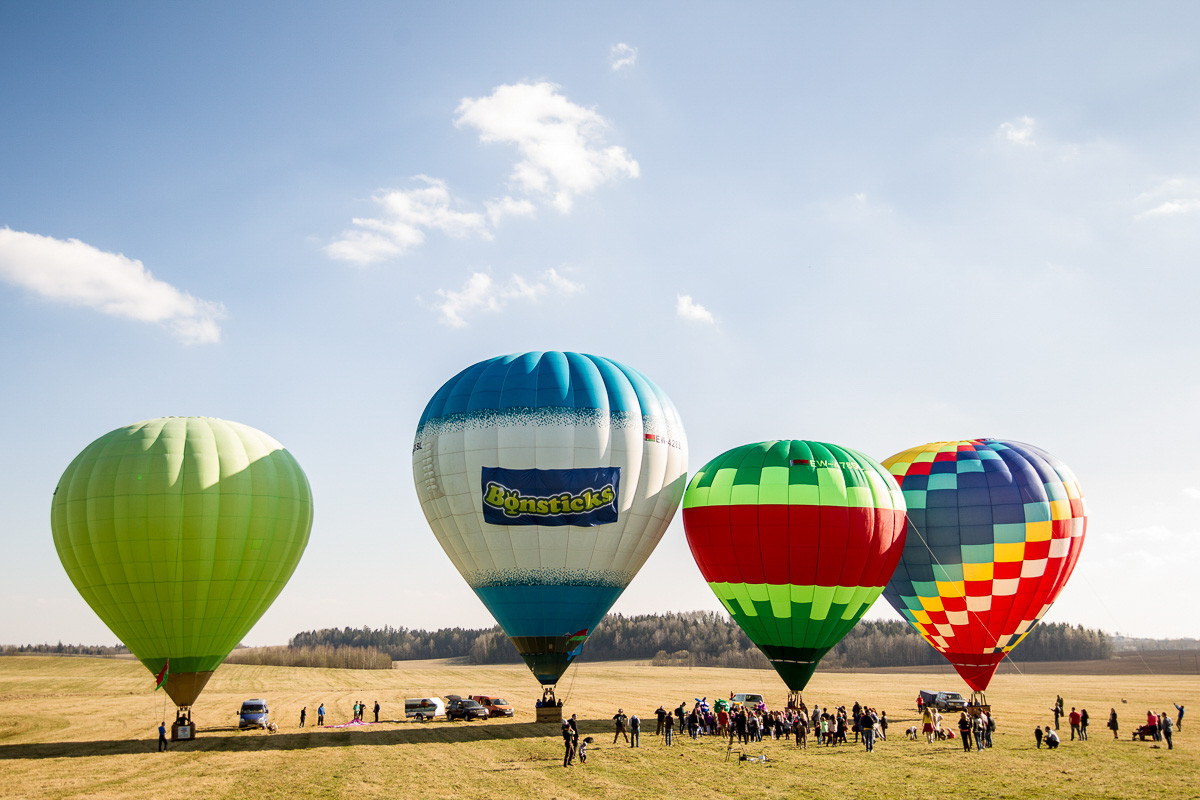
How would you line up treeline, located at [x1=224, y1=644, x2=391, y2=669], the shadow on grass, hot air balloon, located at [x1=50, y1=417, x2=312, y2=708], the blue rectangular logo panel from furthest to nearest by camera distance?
1. treeline, located at [x1=224, y1=644, x2=391, y2=669]
2. the blue rectangular logo panel
3. hot air balloon, located at [x1=50, y1=417, x2=312, y2=708]
4. the shadow on grass

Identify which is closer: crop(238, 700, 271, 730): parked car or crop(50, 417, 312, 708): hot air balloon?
crop(50, 417, 312, 708): hot air balloon

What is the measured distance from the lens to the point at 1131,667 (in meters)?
88.4

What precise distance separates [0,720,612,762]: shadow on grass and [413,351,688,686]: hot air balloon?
2512mm

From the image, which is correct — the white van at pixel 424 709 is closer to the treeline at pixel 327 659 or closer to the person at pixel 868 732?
the person at pixel 868 732

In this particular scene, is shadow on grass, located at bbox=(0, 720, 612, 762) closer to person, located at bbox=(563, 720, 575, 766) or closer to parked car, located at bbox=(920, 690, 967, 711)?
person, located at bbox=(563, 720, 575, 766)

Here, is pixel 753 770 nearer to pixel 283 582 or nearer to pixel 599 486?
pixel 599 486

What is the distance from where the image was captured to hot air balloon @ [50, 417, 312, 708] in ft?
83.0

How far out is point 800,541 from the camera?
2556 centimetres

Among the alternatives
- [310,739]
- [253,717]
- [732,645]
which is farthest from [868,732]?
[732,645]

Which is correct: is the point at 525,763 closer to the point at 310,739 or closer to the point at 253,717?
the point at 310,739

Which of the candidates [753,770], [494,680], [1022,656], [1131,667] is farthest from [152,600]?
[1022,656]

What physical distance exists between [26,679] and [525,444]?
64585 mm

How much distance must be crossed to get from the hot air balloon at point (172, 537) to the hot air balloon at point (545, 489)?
18.0 ft

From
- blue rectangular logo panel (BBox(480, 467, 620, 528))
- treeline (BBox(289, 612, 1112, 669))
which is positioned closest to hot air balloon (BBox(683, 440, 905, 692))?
blue rectangular logo panel (BBox(480, 467, 620, 528))
